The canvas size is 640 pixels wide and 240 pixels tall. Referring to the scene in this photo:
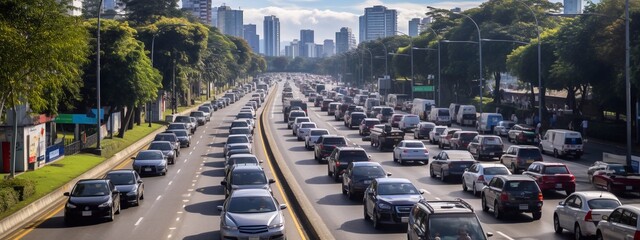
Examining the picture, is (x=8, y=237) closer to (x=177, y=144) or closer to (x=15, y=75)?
(x=15, y=75)

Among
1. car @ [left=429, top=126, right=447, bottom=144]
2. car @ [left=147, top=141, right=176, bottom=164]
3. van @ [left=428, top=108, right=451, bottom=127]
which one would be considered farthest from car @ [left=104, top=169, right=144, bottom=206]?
van @ [left=428, top=108, right=451, bottom=127]

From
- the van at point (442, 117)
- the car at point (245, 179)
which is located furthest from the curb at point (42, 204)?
the van at point (442, 117)

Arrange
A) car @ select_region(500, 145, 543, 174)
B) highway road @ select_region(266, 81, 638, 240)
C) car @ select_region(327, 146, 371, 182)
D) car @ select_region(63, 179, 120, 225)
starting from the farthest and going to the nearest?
car @ select_region(500, 145, 543, 174) < car @ select_region(327, 146, 371, 182) < car @ select_region(63, 179, 120, 225) < highway road @ select_region(266, 81, 638, 240)

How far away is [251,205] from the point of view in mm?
23922

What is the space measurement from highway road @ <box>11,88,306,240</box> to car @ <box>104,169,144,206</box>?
1.03ft

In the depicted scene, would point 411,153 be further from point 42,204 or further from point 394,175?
point 42,204

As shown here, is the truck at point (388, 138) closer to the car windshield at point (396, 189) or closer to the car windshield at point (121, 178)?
the car windshield at point (121, 178)

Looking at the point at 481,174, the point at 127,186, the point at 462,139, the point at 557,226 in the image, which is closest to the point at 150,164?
the point at 127,186

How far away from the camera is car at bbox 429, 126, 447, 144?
64750 millimetres

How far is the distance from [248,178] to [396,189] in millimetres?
6984

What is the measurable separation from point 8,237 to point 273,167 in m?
22.4

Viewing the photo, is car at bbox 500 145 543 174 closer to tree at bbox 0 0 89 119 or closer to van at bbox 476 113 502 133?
tree at bbox 0 0 89 119

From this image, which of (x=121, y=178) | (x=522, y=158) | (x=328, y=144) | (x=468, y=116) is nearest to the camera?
(x=121, y=178)

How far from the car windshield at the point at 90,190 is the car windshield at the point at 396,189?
904 centimetres
